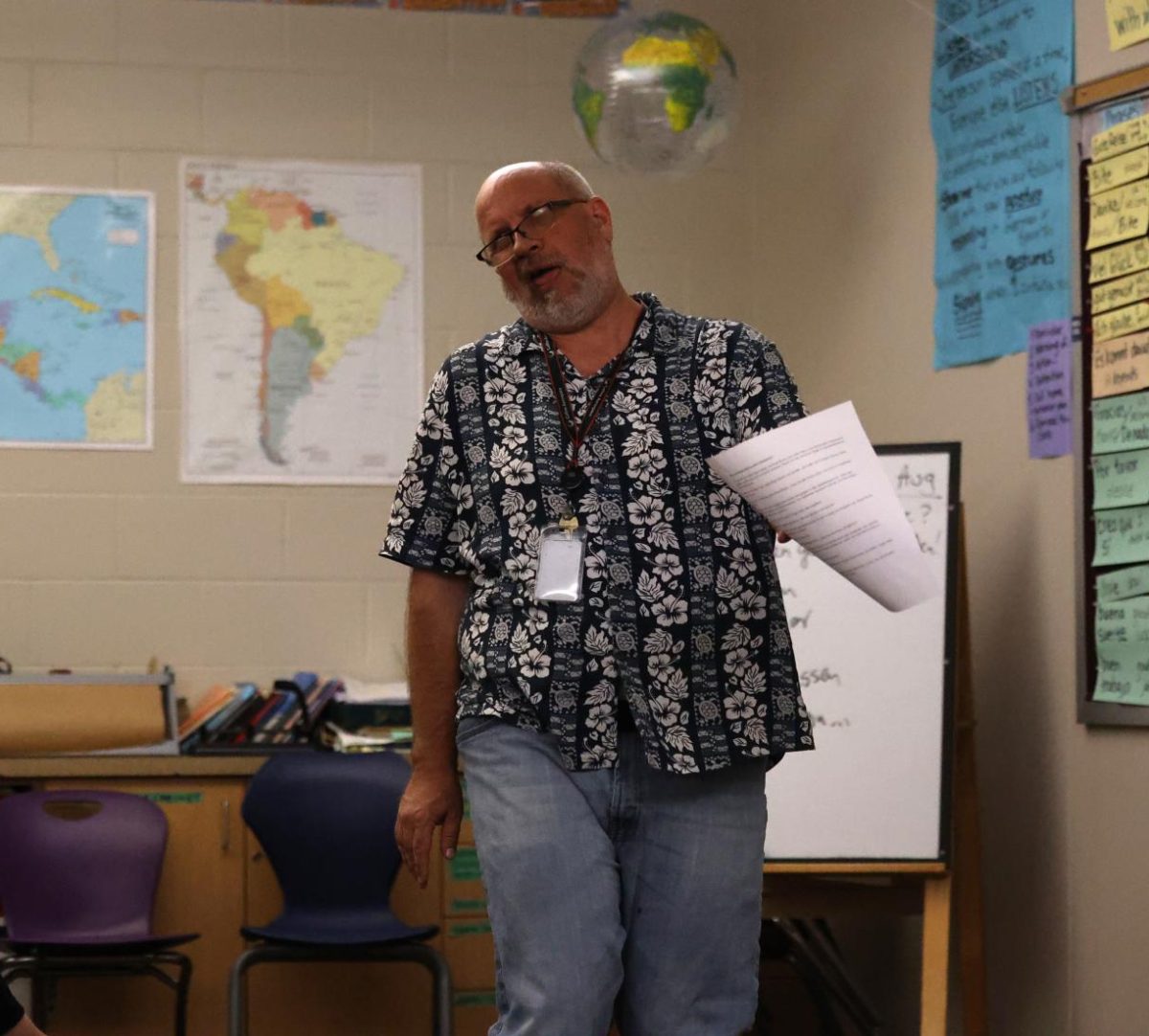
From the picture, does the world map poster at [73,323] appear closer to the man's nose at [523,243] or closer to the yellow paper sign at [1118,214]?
the yellow paper sign at [1118,214]

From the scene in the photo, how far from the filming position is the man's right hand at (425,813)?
2.09 meters

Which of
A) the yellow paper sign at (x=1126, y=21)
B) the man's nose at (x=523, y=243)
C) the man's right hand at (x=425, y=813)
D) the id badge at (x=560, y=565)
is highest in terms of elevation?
the yellow paper sign at (x=1126, y=21)

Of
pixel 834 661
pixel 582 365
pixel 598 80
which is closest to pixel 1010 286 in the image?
pixel 834 661

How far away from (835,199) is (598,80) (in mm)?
754

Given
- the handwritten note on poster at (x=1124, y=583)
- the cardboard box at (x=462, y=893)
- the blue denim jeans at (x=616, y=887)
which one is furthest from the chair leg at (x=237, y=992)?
the handwritten note on poster at (x=1124, y=583)

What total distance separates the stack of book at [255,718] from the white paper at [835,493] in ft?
7.87

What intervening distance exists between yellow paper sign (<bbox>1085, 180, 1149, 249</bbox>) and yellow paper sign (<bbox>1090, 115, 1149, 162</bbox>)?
0.07 m

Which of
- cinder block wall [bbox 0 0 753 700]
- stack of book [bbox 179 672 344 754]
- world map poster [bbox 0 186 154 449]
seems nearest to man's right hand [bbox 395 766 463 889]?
stack of book [bbox 179 672 344 754]

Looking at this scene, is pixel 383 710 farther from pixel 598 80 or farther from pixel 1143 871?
pixel 1143 871

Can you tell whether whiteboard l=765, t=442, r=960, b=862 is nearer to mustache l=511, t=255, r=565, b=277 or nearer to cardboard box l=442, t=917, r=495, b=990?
cardboard box l=442, t=917, r=495, b=990

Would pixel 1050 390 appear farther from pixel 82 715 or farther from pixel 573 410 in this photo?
pixel 82 715

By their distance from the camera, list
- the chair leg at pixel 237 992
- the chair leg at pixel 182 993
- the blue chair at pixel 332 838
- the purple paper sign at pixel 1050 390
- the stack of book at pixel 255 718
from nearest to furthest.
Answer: the purple paper sign at pixel 1050 390 → the chair leg at pixel 237 992 → the chair leg at pixel 182 993 → the blue chair at pixel 332 838 → the stack of book at pixel 255 718

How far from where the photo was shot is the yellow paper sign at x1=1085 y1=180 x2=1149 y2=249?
293 cm

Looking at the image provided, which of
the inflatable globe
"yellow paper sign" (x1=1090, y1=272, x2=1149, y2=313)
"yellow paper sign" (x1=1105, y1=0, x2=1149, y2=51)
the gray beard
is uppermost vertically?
the inflatable globe
